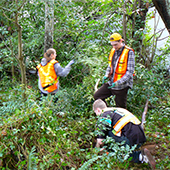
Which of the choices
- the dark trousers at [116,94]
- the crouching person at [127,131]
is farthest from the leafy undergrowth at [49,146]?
the dark trousers at [116,94]

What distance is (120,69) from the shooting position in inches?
165

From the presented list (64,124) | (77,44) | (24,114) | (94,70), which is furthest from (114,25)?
(24,114)

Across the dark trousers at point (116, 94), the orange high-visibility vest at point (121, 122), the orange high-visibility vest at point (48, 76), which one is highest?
the orange high-visibility vest at point (48, 76)

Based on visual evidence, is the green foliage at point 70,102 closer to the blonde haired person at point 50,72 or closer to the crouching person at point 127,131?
the crouching person at point 127,131

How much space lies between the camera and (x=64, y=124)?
4328 millimetres

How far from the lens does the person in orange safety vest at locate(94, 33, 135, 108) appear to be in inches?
161

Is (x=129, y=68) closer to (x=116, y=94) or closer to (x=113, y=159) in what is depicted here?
(x=116, y=94)

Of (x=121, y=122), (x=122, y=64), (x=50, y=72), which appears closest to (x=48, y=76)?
(x=50, y=72)

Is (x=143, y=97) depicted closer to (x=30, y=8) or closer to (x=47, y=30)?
(x=47, y=30)

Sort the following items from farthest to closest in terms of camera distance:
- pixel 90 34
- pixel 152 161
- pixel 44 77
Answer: pixel 90 34 < pixel 44 77 < pixel 152 161

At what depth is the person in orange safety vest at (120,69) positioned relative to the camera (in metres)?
4.10

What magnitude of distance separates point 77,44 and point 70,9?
1100mm

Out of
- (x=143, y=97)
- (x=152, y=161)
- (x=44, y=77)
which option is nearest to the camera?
(x=152, y=161)

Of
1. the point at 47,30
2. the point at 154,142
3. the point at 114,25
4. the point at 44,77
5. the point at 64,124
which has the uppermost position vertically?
the point at 47,30
